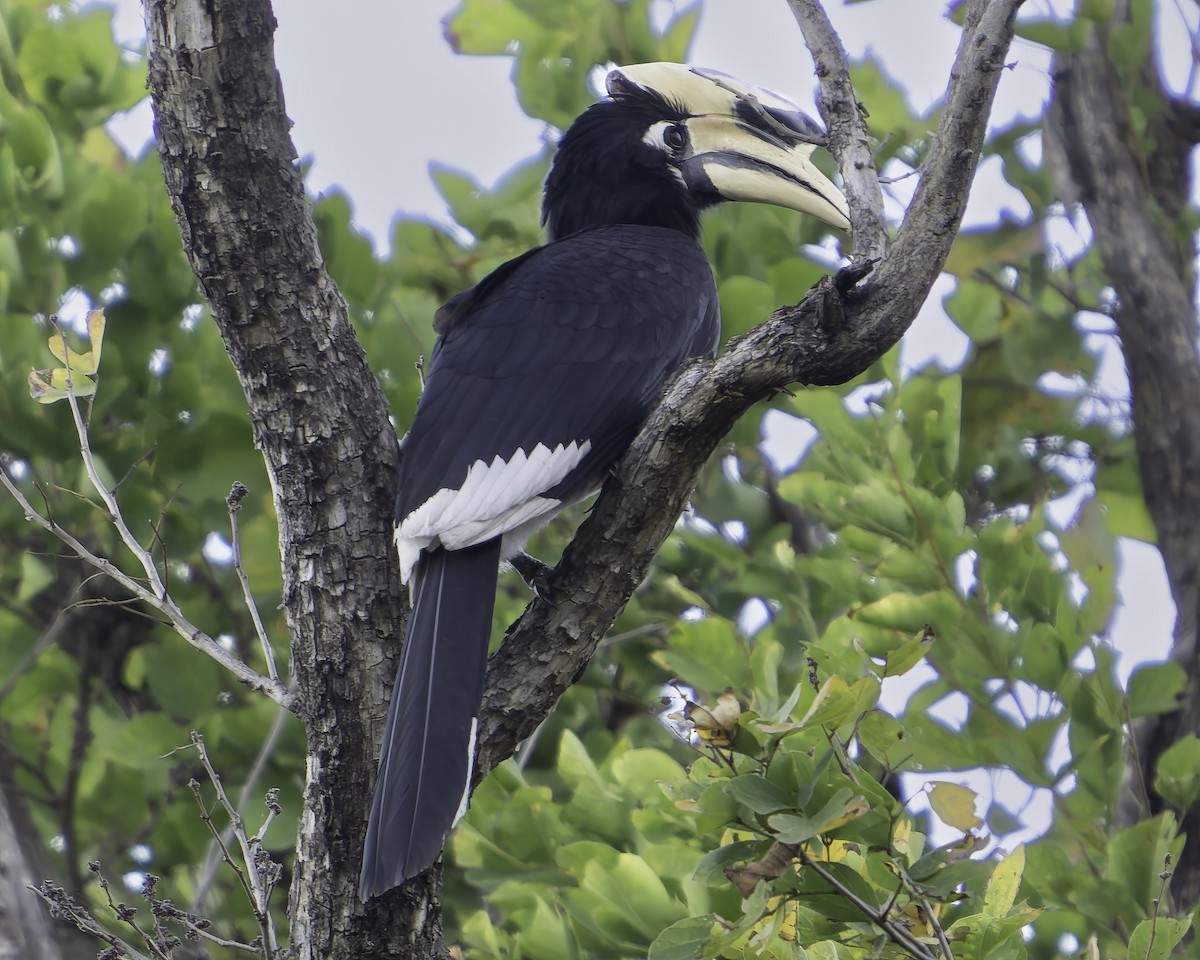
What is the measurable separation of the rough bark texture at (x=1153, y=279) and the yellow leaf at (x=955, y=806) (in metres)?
1.57

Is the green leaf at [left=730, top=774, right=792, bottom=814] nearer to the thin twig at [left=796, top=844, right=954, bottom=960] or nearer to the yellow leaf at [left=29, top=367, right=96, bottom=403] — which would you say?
the thin twig at [left=796, top=844, right=954, bottom=960]

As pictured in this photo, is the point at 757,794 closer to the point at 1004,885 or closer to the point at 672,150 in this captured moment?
the point at 1004,885

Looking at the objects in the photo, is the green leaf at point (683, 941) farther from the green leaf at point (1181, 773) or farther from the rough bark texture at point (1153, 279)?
the rough bark texture at point (1153, 279)

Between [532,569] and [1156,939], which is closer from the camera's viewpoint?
[1156,939]

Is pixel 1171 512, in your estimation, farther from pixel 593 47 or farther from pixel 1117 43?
pixel 593 47

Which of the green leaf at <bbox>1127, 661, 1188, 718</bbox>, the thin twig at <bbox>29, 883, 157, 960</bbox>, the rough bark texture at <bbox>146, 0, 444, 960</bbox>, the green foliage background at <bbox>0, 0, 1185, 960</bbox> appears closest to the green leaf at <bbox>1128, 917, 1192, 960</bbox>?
the green foliage background at <bbox>0, 0, 1185, 960</bbox>

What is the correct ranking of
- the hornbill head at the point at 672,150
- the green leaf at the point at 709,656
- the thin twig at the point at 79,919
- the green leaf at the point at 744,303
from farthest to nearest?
the green leaf at the point at 744,303
the hornbill head at the point at 672,150
the green leaf at the point at 709,656
the thin twig at the point at 79,919

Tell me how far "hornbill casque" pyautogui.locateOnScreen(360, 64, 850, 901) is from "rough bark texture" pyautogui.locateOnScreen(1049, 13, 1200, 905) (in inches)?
51.4

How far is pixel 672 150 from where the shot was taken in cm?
324

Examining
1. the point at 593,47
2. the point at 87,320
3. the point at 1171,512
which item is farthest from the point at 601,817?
the point at 593,47

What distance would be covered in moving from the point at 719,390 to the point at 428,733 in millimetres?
576

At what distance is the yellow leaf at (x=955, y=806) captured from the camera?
6.04 ft

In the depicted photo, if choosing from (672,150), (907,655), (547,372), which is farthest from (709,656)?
(672,150)

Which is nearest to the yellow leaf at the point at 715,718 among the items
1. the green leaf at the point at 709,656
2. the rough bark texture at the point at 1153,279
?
the green leaf at the point at 709,656
